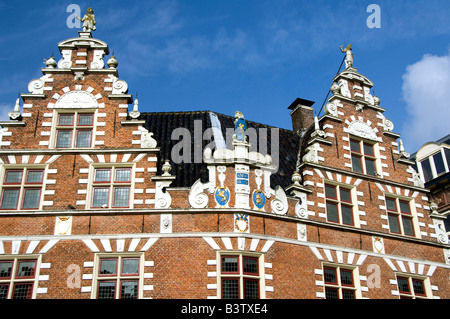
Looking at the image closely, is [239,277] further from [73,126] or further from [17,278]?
[73,126]

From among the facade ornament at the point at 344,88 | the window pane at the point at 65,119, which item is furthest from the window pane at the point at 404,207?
the window pane at the point at 65,119

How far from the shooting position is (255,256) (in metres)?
18.0

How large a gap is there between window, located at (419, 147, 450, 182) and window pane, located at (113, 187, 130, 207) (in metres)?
16.2

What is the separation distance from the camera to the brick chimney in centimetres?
2716

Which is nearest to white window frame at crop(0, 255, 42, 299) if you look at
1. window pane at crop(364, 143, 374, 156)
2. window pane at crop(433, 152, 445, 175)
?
window pane at crop(364, 143, 374, 156)

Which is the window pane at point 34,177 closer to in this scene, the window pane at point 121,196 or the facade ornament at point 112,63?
the window pane at point 121,196

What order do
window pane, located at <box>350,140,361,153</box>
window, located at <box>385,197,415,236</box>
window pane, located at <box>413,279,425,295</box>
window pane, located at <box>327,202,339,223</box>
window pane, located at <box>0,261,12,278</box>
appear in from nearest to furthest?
window pane, located at <box>0,261,12,278</box>
window pane, located at <box>327,202,339,223</box>
window pane, located at <box>413,279,425,295</box>
window, located at <box>385,197,415,236</box>
window pane, located at <box>350,140,361,153</box>

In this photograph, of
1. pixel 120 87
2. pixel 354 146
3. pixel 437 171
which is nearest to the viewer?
pixel 120 87

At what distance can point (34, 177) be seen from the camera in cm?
1900

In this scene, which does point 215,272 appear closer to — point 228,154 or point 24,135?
point 228,154

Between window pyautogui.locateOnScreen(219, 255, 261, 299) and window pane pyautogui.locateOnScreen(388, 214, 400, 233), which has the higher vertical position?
window pane pyautogui.locateOnScreen(388, 214, 400, 233)

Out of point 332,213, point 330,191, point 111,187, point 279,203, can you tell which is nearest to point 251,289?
point 279,203

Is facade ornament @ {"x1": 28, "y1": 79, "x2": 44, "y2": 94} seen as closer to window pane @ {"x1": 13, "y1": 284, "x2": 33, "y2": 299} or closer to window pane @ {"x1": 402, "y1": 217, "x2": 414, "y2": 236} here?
window pane @ {"x1": 13, "y1": 284, "x2": 33, "y2": 299}

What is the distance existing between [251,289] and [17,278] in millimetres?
7147
